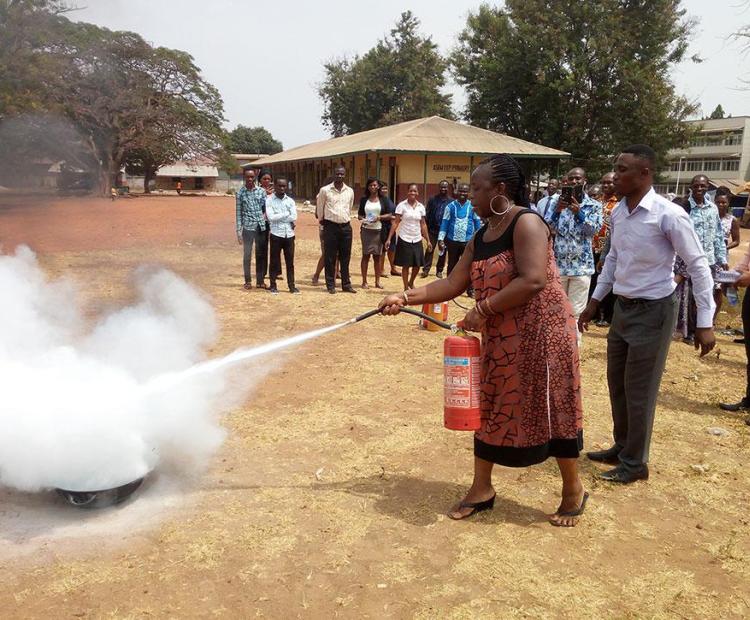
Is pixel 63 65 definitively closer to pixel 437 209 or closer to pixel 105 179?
pixel 105 179

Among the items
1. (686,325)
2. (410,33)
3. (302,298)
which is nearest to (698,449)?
(686,325)

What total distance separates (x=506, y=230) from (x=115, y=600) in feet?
8.41

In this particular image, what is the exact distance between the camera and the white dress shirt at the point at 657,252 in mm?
3678

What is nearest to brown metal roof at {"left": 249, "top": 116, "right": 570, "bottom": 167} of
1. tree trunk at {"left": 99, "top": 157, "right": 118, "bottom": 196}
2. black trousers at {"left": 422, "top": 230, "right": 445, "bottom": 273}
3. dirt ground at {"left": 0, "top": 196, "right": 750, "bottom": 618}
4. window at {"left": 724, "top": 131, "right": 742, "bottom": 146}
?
tree trunk at {"left": 99, "top": 157, "right": 118, "bottom": 196}

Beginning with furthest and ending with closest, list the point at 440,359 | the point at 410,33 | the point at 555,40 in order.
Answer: the point at 410,33
the point at 555,40
the point at 440,359

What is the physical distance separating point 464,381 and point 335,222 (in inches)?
290

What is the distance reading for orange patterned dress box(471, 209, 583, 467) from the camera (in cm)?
319

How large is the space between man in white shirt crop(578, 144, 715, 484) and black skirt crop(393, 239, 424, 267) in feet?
20.4

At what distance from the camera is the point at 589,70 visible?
32688mm

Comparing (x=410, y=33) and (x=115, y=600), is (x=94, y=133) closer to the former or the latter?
(x=115, y=600)

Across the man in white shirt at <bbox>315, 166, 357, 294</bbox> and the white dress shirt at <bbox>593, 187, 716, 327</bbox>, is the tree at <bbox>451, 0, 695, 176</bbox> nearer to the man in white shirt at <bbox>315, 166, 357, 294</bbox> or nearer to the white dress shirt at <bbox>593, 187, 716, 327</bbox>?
the man in white shirt at <bbox>315, 166, 357, 294</bbox>

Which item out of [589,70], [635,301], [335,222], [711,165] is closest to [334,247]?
[335,222]

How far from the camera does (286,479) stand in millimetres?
4055

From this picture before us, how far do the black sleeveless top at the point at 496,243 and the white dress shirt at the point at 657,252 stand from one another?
3.12 ft
